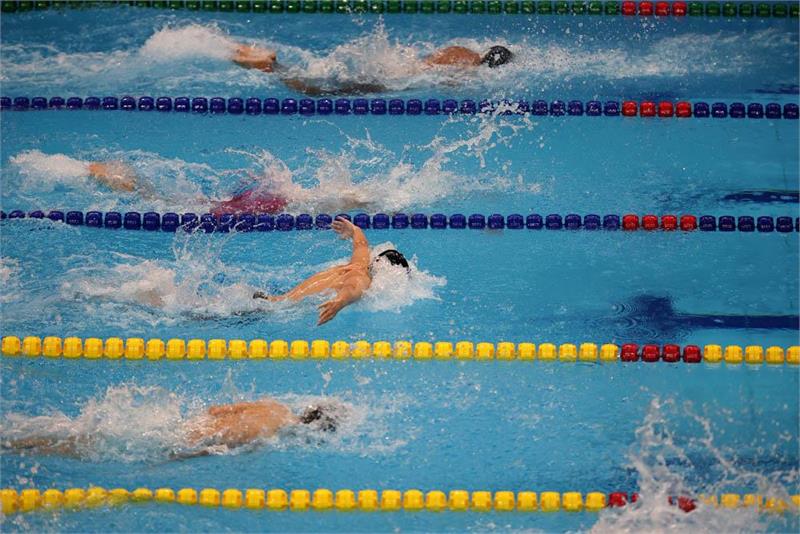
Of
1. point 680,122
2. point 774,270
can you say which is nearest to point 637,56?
point 680,122

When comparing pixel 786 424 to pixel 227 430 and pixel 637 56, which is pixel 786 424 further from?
pixel 637 56

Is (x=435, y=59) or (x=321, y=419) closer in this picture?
(x=321, y=419)

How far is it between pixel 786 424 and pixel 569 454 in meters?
0.95

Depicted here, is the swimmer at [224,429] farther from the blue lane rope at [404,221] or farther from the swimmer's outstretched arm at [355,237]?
the blue lane rope at [404,221]

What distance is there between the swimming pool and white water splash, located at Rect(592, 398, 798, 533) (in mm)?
12

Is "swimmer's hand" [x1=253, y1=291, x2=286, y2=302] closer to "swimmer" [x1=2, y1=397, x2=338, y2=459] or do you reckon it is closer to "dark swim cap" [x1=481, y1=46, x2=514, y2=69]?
"swimmer" [x1=2, y1=397, x2=338, y2=459]

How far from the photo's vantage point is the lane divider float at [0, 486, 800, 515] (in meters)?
5.71

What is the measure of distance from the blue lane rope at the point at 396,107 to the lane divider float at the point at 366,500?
9.66 ft

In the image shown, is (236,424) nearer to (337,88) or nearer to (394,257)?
(394,257)

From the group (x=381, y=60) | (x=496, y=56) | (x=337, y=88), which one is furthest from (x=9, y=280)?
(x=496, y=56)

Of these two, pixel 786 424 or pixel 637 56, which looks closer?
pixel 786 424

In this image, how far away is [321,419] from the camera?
603cm

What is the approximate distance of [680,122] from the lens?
8.12 meters

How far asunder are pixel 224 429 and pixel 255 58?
3120 millimetres
